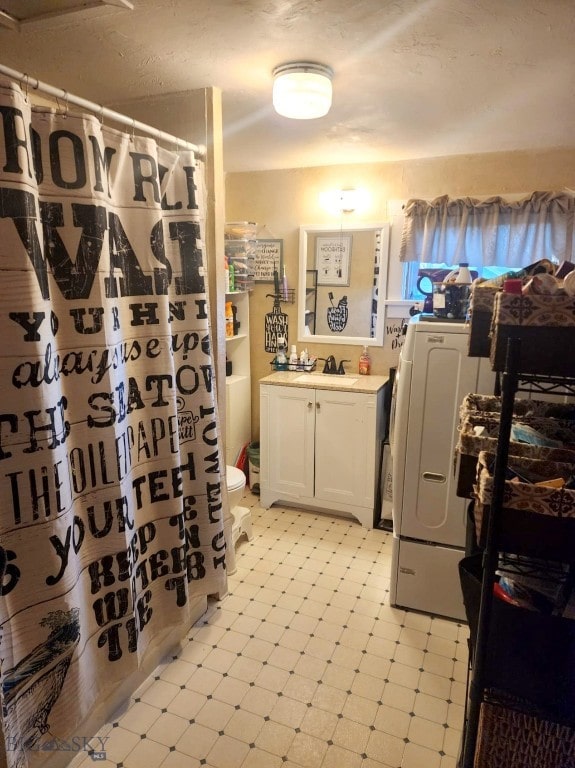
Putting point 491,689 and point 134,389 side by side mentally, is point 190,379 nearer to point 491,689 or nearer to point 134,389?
point 134,389

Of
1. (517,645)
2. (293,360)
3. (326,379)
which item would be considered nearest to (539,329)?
(517,645)

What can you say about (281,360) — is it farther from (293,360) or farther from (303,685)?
(303,685)

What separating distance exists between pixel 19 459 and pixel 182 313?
0.76 metres

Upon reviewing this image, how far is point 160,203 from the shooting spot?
1.58m

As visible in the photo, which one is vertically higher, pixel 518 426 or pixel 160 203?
pixel 160 203

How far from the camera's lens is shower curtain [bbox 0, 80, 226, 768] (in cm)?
117

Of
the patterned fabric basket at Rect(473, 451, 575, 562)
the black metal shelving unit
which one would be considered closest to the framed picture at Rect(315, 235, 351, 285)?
the black metal shelving unit

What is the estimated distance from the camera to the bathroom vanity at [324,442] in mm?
2969

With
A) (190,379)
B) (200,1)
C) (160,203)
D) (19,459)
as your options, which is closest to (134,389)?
(190,379)

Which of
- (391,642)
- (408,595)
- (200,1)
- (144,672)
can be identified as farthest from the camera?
(408,595)

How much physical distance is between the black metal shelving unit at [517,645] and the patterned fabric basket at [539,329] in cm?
3

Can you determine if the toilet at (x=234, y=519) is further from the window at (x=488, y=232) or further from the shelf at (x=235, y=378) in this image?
the window at (x=488, y=232)

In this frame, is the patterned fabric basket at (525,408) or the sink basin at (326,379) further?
the sink basin at (326,379)

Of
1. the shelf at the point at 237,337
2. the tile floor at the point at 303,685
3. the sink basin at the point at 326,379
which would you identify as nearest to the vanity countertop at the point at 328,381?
the sink basin at the point at 326,379
